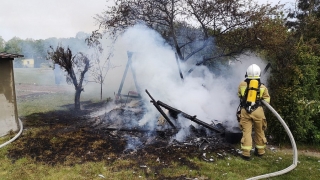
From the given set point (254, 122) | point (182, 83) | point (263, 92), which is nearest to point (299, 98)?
point (263, 92)

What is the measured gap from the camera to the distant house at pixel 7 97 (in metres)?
7.04

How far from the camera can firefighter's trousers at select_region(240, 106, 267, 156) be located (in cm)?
569

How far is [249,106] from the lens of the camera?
574cm

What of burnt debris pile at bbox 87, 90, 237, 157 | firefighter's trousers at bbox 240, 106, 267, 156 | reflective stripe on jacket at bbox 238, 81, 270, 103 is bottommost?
burnt debris pile at bbox 87, 90, 237, 157

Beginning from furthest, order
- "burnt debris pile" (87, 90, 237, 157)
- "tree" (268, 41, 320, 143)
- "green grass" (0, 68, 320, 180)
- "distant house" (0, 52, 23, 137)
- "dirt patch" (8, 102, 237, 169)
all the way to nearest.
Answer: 1. "distant house" (0, 52, 23, 137)
2. "tree" (268, 41, 320, 143)
3. "burnt debris pile" (87, 90, 237, 157)
4. "dirt patch" (8, 102, 237, 169)
5. "green grass" (0, 68, 320, 180)

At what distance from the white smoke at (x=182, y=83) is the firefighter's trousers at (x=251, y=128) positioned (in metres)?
1.68

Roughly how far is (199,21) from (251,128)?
14.9ft

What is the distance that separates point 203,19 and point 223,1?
93cm

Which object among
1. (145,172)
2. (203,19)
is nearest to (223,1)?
(203,19)

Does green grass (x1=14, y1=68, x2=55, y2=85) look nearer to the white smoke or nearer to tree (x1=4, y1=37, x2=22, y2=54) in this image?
tree (x1=4, y1=37, x2=22, y2=54)

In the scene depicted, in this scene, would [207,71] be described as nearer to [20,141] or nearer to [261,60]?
[261,60]

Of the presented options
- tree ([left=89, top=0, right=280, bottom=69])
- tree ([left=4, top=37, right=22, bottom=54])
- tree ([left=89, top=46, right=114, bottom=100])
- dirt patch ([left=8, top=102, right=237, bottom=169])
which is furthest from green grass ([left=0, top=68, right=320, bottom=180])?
tree ([left=4, top=37, right=22, bottom=54])

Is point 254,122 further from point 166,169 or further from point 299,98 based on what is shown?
point 166,169

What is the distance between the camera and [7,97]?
7.18 meters
